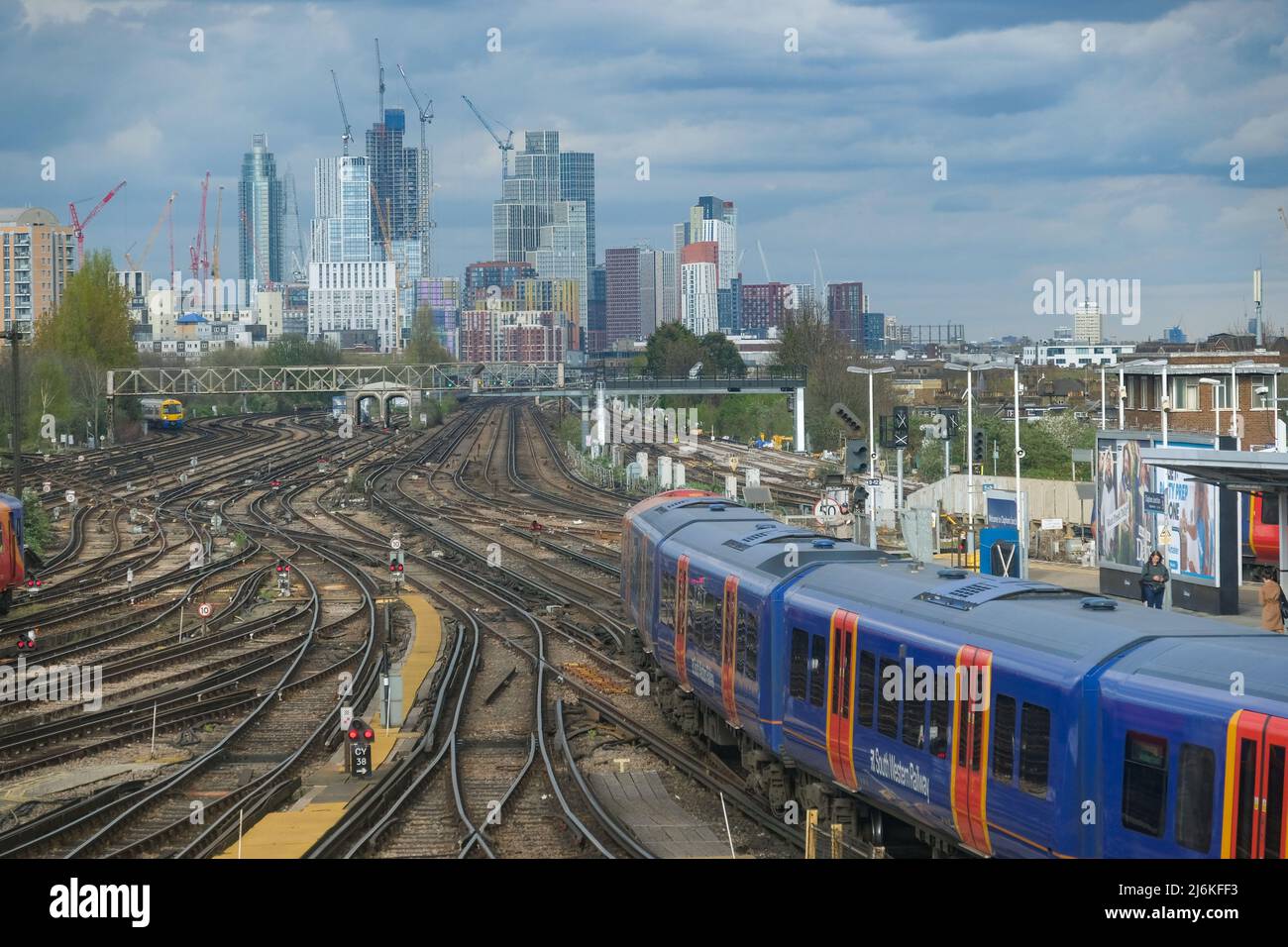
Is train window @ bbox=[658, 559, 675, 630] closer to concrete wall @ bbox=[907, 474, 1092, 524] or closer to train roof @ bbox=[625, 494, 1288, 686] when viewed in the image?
train roof @ bbox=[625, 494, 1288, 686]

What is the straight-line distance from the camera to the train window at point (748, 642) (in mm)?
15320

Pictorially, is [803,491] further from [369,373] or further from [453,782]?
[369,373]

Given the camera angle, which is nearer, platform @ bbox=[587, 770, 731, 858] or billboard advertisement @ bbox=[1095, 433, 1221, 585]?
platform @ bbox=[587, 770, 731, 858]

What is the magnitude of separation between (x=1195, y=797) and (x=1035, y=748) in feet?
5.03

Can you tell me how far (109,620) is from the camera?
1171 inches

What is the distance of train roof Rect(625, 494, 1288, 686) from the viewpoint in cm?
1027

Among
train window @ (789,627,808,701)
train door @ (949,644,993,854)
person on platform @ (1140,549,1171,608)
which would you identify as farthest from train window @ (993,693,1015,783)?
person on platform @ (1140,549,1171,608)

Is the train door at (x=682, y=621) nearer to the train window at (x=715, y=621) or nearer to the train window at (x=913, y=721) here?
the train window at (x=715, y=621)

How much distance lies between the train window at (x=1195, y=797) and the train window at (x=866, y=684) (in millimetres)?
4070

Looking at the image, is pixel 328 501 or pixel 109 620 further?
pixel 328 501

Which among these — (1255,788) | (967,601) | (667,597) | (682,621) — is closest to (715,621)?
(682,621)

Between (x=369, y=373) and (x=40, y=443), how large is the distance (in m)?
41.3

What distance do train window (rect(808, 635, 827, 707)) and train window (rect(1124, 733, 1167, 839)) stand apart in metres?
4.65
